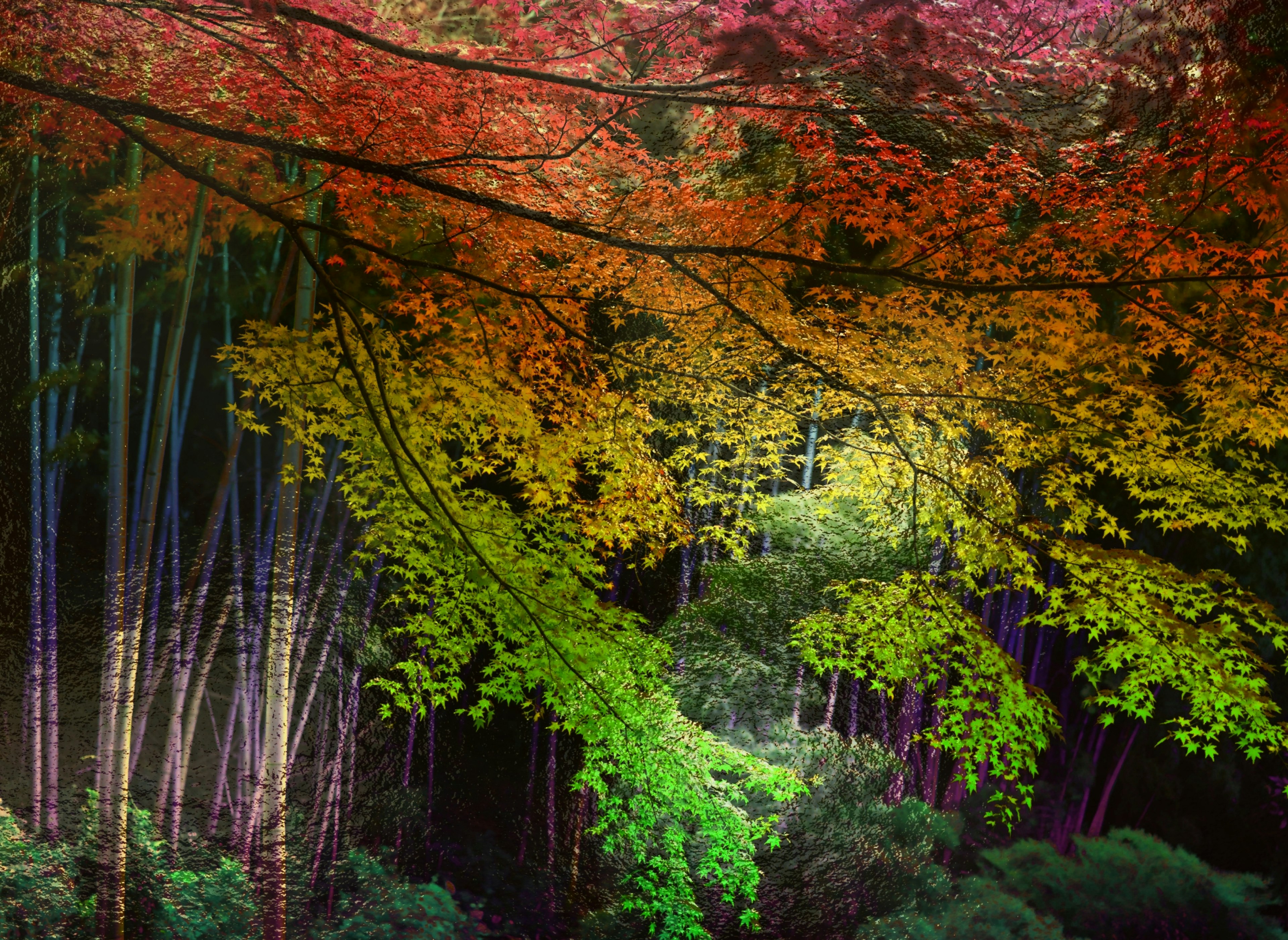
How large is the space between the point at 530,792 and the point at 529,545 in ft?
1.84

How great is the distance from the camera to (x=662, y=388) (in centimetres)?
185

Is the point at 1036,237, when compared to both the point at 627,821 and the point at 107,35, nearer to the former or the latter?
the point at 627,821

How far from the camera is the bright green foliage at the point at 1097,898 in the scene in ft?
5.29

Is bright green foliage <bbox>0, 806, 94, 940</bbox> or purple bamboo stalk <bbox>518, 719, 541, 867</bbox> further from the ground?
purple bamboo stalk <bbox>518, 719, 541, 867</bbox>

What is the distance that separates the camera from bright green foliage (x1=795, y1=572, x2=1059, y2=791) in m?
1.68

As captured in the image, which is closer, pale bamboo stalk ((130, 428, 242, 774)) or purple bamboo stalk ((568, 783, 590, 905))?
purple bamboo stalk ((568, 783, 590, 905))

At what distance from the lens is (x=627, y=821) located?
1702 mm

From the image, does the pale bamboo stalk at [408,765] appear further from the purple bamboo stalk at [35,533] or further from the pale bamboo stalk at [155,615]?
the purple bamboo stalk at [35,533]

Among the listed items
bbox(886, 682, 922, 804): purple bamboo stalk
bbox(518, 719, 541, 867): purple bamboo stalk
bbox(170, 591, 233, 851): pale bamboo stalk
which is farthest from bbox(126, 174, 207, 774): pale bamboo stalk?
bbox(886, 682, 922, 804): purple bamboo stalk

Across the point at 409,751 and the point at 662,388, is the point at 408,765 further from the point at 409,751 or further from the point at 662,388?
the point at 662,388

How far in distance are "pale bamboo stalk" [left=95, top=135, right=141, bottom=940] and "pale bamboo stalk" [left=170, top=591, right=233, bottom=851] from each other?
136 mm

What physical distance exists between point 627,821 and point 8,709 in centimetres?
164

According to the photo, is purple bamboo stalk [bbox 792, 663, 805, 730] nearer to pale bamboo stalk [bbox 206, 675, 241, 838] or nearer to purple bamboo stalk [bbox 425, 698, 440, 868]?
purple bamboo stalk [bbox 425, 698, 440, 868]

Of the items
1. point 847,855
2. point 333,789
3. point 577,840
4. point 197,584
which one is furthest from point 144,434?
point 847,855
